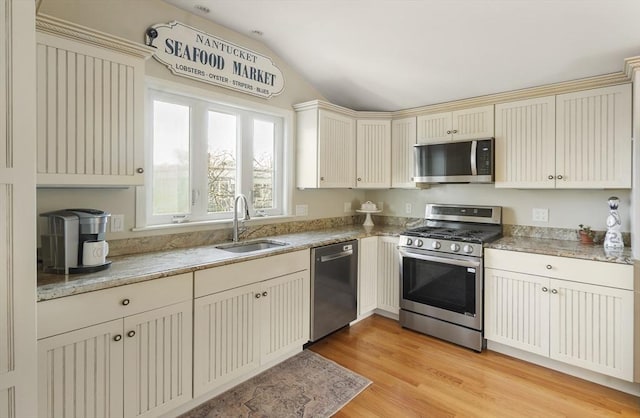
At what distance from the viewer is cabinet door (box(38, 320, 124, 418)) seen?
1.41 meters

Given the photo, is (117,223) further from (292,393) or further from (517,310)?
(517,310)

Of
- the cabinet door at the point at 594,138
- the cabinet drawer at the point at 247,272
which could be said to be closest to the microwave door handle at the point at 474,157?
the cabinet door at the point at 594,138

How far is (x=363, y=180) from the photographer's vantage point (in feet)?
12.0

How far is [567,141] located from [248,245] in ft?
8.98

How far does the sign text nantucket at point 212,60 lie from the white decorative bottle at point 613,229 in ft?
9.59

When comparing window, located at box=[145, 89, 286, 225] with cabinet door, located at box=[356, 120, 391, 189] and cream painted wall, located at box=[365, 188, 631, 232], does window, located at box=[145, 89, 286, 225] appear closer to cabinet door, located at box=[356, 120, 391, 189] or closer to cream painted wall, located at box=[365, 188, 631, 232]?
cabinet door, located at box=[356, 120, 391, 189]

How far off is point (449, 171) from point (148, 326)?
2781mm

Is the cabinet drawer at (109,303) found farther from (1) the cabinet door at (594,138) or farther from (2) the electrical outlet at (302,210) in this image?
(1) the cabinet door at (594,138)

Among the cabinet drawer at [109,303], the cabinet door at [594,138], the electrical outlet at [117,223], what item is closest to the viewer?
the cabinet drawer at [109,303]

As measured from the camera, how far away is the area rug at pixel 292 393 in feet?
6.64

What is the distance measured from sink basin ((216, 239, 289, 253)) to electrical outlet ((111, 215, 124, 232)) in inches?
26.4

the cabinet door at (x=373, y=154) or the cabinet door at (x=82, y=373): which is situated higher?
the cabinet door at (x=373, y=154)

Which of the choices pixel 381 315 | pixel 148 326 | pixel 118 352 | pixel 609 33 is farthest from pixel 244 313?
pixel 609 33

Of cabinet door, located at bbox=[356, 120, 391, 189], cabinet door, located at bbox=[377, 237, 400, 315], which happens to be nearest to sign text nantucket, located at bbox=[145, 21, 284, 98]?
cabinet door, located at bbox=[356, 120, 391, 189]
